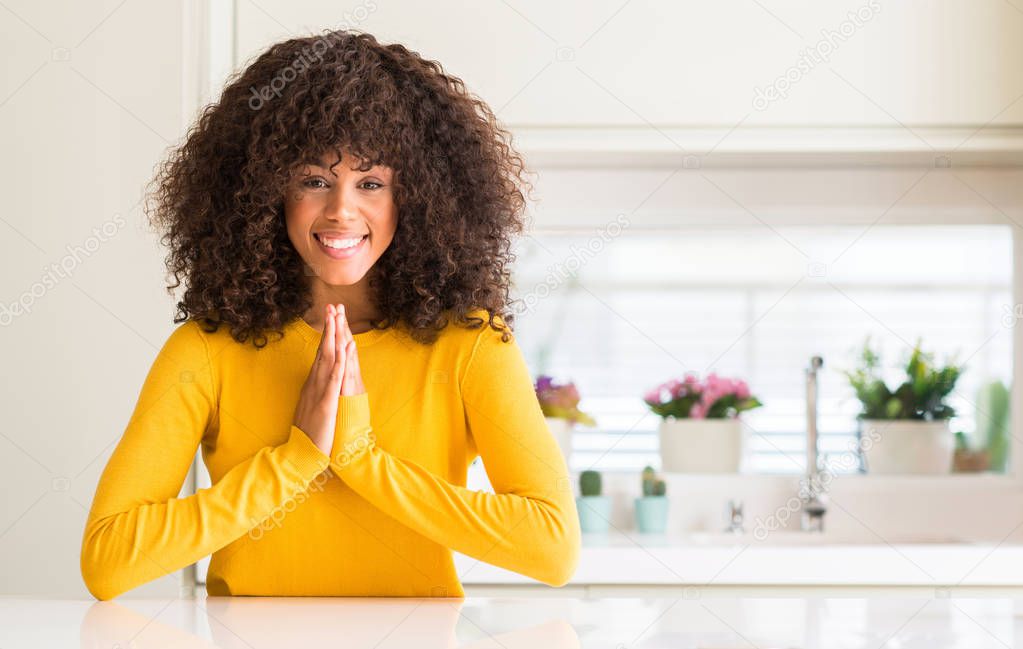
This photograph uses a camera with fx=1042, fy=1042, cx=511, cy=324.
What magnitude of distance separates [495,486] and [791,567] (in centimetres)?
99

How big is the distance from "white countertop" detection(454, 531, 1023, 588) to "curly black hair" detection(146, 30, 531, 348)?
846mm

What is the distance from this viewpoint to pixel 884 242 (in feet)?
8.61

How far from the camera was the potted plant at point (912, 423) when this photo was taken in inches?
99.7

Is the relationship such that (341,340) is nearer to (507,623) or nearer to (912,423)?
(507,623)

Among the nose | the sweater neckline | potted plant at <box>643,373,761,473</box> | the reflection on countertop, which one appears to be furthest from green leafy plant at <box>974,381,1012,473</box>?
the nose

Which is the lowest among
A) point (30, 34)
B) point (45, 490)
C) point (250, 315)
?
point (45, 490)

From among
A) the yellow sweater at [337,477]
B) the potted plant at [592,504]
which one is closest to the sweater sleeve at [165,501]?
the yellow sweater at [337,477]

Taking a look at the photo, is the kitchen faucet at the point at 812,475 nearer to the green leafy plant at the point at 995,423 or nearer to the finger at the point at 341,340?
the green leafy plant at the point at 995,423

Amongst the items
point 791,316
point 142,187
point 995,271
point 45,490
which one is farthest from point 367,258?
point 995,271

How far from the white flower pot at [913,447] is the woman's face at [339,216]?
1.72 meters

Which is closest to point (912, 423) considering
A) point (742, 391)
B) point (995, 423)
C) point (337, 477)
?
point (995, 423)

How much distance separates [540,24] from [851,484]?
1.32 metres

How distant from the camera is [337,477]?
121cm

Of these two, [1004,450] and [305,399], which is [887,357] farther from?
[305,399]
